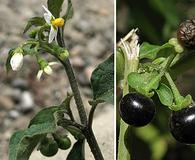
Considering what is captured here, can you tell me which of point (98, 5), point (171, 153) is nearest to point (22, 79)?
point (98, 5)

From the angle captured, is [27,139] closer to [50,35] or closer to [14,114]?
[50,35]

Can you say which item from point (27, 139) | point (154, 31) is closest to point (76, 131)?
point (27, 139)

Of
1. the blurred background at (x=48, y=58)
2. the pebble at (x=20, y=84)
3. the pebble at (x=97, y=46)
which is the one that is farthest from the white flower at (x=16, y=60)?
the pebble at (x=97, y=46)

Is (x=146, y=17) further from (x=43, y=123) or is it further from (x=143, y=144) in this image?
(x=43, y=123)

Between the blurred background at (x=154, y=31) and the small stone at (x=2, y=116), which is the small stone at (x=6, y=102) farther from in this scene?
the blurred background at (x=154, y=31)

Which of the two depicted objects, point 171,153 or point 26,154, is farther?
point 171,153

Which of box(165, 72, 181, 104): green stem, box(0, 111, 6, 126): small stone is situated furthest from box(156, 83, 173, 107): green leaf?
box(0, 111, 6, 126): small stone

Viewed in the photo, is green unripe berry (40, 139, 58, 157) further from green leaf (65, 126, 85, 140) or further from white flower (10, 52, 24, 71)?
white flower (10, 52, 24, 71)
